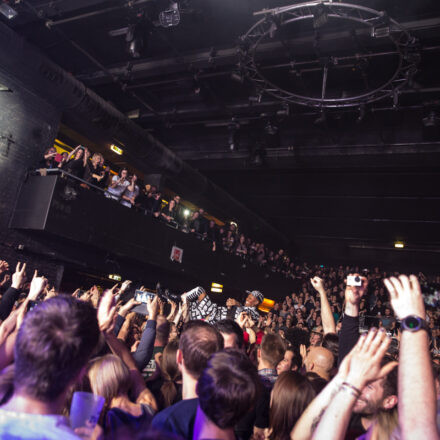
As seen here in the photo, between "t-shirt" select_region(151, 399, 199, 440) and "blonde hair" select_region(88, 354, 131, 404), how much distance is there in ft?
0.97

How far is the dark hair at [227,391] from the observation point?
56.0 inches

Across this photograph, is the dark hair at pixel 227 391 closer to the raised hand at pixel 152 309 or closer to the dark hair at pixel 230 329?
the dark hair at pixel 230 329

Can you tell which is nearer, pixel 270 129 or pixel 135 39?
pixel 135 39

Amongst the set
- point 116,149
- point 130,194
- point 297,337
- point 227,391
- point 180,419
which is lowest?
point 180,419

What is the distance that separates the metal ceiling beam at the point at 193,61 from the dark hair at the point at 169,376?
→ 5.85 m

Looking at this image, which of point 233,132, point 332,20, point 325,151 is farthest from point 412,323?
point 325,151

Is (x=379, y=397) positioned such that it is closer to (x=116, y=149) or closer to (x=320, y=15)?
(x=320, y=15)

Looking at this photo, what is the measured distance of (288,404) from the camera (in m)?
1.93

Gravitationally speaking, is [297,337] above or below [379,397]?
above

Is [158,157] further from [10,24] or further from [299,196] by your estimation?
[299,196]

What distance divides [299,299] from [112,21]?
938cm

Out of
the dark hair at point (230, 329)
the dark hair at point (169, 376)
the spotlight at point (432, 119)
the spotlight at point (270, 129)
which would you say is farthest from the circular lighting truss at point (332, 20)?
the dark hair at point (169, 376)

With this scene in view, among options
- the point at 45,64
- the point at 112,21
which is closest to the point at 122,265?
the point at 45,64

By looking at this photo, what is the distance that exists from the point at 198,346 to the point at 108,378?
1.41 ft
